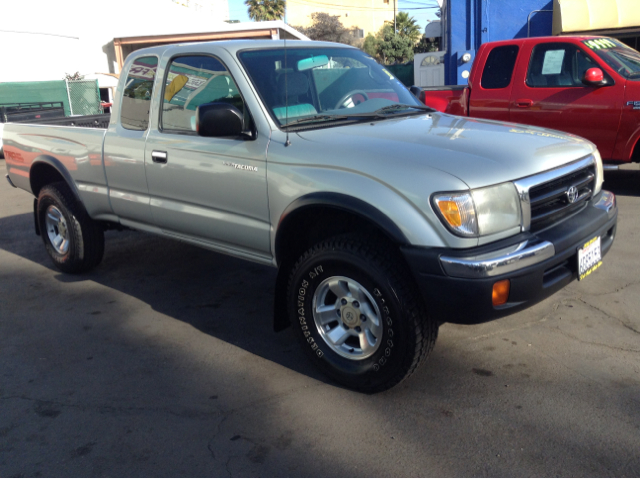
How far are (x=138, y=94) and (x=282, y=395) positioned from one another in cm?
248

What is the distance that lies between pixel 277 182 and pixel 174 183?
0.98 metres

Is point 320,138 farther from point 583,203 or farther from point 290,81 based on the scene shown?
point 583,203

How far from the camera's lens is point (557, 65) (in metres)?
7.50

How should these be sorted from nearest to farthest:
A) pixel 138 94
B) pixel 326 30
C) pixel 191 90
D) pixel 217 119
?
1. pixel 217 119
2. pixel 191 90
3. pixel 138 94
4. pixel 326 30

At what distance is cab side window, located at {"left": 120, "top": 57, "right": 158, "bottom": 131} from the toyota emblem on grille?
9.21ft

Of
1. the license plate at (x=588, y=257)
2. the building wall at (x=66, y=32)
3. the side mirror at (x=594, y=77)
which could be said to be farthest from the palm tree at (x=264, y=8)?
the license plate at (x=588, y=257)

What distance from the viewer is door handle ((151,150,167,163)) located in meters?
4.10

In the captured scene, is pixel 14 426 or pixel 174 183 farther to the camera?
pixel 174 183

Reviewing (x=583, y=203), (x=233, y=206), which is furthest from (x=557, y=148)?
(x=233, y=206)

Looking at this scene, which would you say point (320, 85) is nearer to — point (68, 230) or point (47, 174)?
point (68, 230)

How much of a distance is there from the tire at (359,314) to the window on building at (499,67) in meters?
5.54

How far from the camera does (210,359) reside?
148 inches

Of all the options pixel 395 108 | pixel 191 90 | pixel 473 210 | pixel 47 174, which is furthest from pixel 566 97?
pixel 47 174

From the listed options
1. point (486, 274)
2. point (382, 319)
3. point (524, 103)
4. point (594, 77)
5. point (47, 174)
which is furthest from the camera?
point (524, 103)
